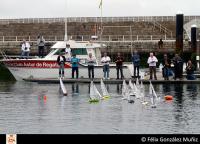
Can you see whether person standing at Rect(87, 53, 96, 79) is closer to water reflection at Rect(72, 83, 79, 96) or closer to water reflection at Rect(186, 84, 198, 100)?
water reflection at Rect(72, 83, 79, 96)

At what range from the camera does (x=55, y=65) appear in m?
45.6

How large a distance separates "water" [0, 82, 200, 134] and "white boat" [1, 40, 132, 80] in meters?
7.58

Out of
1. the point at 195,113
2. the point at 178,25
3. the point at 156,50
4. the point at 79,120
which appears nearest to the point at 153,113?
the point at 195,113

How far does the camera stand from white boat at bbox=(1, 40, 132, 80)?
1770 inches

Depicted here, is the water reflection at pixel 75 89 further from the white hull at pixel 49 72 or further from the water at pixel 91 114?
the white hull at pixel 49 72

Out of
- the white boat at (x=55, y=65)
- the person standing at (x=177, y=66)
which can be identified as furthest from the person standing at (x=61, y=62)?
the person standing at (x=177, y=66)

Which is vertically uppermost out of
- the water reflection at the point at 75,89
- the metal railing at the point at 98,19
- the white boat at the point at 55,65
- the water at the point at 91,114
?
the metal railing at the point at 98,19

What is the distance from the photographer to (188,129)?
22.5m

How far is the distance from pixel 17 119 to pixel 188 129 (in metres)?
5.55

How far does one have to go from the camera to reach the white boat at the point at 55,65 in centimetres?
4497

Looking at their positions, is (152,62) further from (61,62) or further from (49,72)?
(49,72)

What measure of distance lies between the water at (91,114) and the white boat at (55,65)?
758cm

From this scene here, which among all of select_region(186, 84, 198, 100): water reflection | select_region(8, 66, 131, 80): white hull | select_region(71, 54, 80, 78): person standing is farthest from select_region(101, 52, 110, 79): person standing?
select_region(186, 84, 198, 100): water reflection

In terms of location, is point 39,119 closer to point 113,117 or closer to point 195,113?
point 113,117
